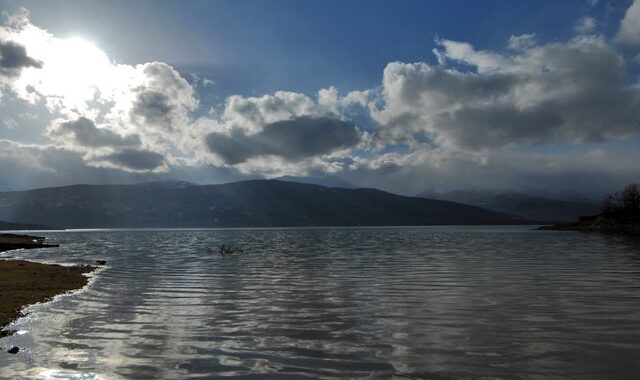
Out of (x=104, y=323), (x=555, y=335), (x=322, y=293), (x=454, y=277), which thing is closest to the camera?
(x=555, y=335)

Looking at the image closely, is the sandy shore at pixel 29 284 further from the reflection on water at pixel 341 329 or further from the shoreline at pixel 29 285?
the reflection on water at pixel 341 329

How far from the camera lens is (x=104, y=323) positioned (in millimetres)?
27953

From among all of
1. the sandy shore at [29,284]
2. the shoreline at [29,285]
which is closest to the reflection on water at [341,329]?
the shoreline at [29,285]

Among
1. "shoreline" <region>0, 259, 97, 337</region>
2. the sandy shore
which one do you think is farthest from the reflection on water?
the sandy shore

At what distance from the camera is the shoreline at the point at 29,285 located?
31.3m

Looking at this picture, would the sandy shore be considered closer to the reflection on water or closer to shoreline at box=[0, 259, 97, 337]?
shoreline at box=[0, 259, 97, 337]

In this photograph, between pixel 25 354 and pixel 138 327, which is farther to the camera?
pixel 138 327

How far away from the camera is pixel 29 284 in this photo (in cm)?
4288

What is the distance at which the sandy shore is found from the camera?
107 ft

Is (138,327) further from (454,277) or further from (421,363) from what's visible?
(454,277)

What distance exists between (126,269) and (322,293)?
3461cm

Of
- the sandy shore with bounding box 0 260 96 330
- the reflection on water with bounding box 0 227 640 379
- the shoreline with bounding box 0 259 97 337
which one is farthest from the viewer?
the sandy shore with bounding box 0 260 96 330

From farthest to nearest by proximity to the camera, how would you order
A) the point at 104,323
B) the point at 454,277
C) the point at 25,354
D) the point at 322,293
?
the point at 454,277 → the point at 322,293 → the point at 104,323 → the point at 25,354

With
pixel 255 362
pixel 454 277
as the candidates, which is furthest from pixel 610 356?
pixel 454 277
